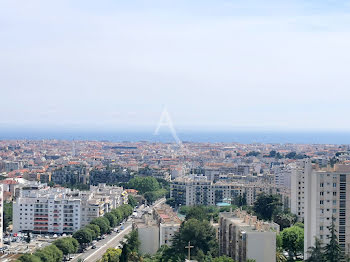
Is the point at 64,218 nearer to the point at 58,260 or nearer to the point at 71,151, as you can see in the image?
the point at 58,260

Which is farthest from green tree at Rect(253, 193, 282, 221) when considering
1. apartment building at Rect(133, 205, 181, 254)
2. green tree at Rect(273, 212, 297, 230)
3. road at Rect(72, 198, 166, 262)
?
road at Rect(72, 198, 166, 262)

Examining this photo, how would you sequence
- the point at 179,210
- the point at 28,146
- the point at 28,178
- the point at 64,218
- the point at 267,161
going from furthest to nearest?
the point at 28,146
the point at 267,161
the point at 28,178
the point at 179,210
the point at 64,218

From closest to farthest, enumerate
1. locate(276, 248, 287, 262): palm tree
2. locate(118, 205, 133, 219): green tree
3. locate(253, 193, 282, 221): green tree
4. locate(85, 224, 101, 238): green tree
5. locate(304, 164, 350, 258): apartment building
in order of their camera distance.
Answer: locate(304, 164, 350, 258): apartment building → locate(276, 248, 287, 262): palm tree → locate(253, 193, 282, 221): green tree → locate(85, 224, 101, 238): green tree → locate(118, 205, 133, 219): green tree

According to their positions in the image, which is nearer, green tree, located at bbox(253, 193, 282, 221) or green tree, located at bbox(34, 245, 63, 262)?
green tree, located at bbox(34, 245, 63, 262)

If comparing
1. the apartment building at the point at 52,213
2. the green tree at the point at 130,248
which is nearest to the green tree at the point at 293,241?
the green tree at the point at 130,248

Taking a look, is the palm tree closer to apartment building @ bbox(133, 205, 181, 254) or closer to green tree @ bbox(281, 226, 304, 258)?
green tree @ bbox(281, 226, 304, 258)

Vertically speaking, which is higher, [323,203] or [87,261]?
[323,203]

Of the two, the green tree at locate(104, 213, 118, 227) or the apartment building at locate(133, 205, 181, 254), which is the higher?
the apartment building at locate(133, 205, 181, 254)

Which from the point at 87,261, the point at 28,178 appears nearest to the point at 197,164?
the point at 28,178
